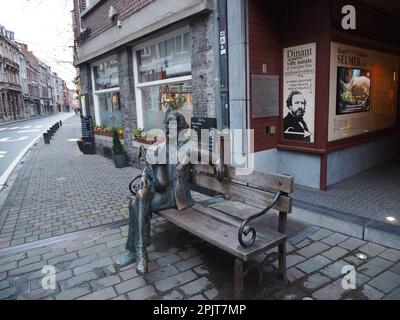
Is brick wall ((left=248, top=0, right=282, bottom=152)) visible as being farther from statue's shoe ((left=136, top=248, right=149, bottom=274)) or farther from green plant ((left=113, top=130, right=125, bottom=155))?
green plant ((left=113, top=130, right=125, bottom=155))

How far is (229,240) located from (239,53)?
339cm

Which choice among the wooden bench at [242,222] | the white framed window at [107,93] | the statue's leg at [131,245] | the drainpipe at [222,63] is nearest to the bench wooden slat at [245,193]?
the wooden bench at [242,222]

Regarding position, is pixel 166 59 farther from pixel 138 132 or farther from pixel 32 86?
pixel 32 86

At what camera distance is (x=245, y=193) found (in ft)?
12.0

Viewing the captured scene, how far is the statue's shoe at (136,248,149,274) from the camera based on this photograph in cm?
351

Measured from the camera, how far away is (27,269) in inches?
147

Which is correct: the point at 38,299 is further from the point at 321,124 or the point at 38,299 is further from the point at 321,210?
the point at 321,124

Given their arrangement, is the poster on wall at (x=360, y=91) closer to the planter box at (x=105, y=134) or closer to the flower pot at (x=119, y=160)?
the flower pot at (x=119, y=160)

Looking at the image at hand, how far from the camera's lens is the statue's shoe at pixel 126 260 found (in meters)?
3.70

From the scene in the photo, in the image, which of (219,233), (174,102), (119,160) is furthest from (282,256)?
(119,160)

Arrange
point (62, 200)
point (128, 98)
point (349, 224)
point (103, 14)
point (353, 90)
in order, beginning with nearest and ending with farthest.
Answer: point (349, 224) → point (353, 90) → point (62, 200) → point (128, 98) → point (103, 14)

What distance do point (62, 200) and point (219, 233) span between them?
4.33m

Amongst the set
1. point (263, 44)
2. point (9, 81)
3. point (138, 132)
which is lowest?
point (138, 132)

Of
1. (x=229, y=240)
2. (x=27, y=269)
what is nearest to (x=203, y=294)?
(x=229, y=240)
